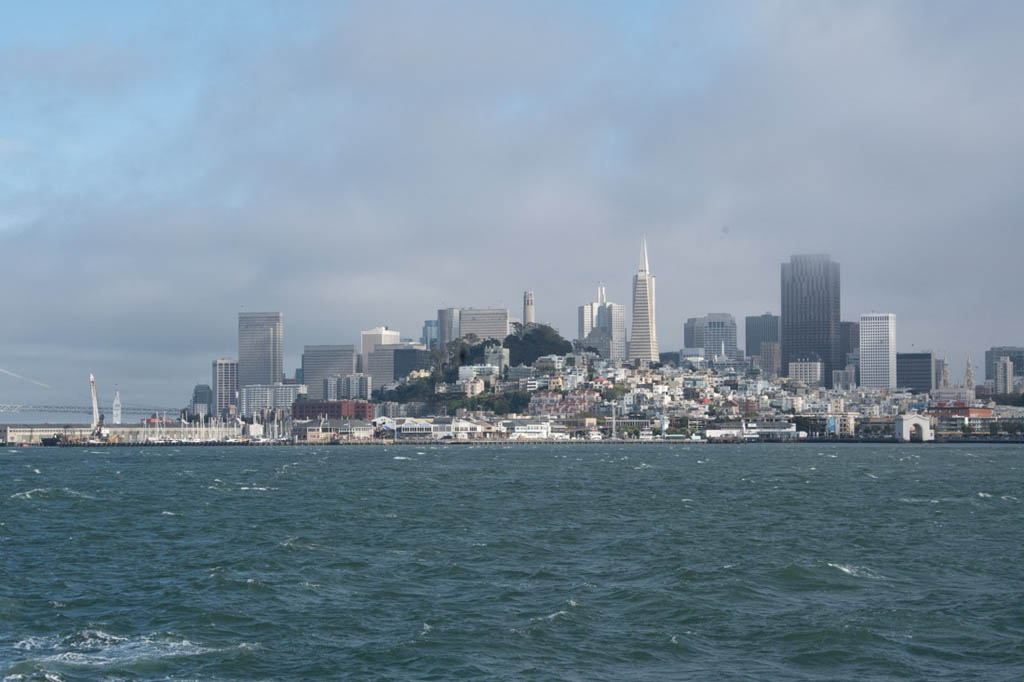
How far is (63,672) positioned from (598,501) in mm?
41573

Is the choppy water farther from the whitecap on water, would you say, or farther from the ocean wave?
the ocean wave

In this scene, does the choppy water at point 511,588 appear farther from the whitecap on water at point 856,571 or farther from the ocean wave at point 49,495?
the ocean wave at point 49,495

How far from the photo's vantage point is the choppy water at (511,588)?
2562cm

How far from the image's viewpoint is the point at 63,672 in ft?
79.8

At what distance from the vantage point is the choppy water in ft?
84.1

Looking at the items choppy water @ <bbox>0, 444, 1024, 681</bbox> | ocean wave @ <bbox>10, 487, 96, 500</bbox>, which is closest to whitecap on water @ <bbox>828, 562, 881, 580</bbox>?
choppy water @ <bbox>0, 444, 1024, 681</bbox>

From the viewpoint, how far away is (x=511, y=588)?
34.1m

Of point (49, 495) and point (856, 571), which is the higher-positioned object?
point (856, 571)

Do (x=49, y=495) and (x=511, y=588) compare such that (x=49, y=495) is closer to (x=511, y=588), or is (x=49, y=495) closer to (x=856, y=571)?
(x=511, y=588)

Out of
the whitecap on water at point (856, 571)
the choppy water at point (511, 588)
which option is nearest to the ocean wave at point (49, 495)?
the choppy water at point (511, 588)

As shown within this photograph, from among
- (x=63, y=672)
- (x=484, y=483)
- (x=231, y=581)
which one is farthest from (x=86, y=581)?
(x=484, y=483)

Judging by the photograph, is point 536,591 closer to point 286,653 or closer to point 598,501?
point 286,653

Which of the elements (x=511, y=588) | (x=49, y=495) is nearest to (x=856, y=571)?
(x=511, y=588)

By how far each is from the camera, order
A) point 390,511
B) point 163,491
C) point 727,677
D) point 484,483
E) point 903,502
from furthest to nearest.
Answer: point 484,483 → point 163,491 → point 903,502 → point 390,511 → point 727,677
